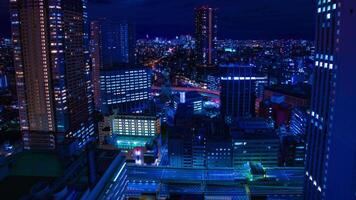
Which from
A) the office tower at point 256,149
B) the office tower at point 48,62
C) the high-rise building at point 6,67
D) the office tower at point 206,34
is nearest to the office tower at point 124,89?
the office tower at point 48,62

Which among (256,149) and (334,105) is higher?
(334,105)

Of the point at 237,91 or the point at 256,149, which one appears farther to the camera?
the point at 237,91

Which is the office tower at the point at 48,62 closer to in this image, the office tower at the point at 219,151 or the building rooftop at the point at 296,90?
the office tower at the point at 219,151

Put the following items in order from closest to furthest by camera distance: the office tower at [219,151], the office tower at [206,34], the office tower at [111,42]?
1. the office tower at [219,151]
2. the office tower at [111,42]
3. the office tower at [206,34]

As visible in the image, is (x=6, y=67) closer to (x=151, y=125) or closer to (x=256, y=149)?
(x=151, y=125)

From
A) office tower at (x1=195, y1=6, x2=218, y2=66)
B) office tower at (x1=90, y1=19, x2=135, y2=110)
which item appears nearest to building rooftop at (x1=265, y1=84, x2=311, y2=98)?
office tower at (x1=90, y1=19, x2=135, y2=110)

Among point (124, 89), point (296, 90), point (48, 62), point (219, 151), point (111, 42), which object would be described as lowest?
point (219, 151)

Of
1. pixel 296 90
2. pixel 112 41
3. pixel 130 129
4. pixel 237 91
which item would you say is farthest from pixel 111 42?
pixel 296 90
